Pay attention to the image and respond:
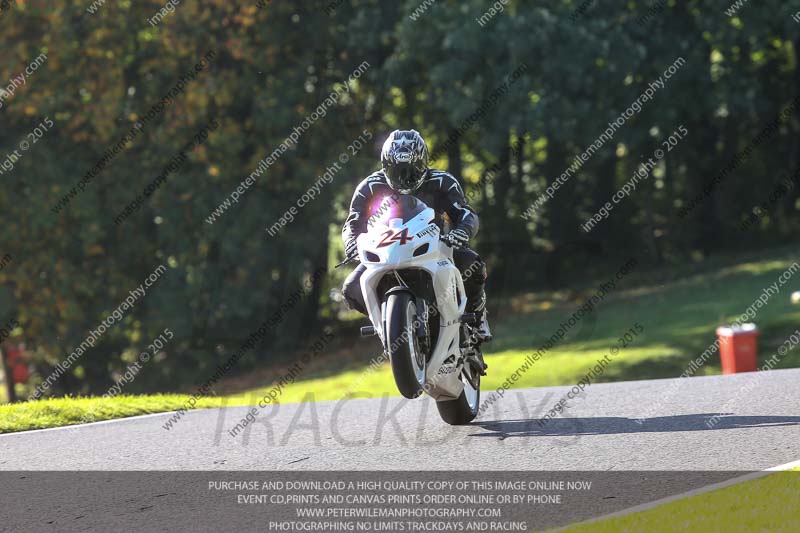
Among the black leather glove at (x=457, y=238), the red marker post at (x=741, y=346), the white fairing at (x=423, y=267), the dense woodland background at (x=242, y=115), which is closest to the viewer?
the white fairing at (x=423, y=267)

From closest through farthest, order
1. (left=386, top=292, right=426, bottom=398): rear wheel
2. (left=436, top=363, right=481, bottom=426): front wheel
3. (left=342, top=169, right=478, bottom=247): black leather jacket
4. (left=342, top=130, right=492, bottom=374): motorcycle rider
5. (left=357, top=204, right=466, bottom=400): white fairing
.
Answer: (left=386, top=292, right=426, bottom=398): rear wheel → (left=357, top=204, right=466, bottom=400): white fairing → (left=342, top=130, right=492, bottom=374): motorcycle rider → (left=342, top=169, right=478, bottom=247): black leather jacket → (left=436, top=363, right=481, bottom=426): front wheel

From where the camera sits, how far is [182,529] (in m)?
5.67

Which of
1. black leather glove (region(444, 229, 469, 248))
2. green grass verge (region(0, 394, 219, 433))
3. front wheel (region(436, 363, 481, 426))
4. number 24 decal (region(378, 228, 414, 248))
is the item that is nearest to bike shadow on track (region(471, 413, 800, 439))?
front wheel (region(436, 363, 481, 426))

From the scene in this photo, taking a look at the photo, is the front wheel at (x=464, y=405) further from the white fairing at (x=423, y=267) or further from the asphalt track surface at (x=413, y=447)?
the white fairing at (x=423, y=267)

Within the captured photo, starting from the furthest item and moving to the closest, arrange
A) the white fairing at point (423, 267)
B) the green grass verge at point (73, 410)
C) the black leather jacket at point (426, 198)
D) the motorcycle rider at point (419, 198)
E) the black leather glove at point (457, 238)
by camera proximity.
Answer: the green grass verge at point (73, 410) → the black leather jacket at point (426, 198) → the motorcycle rider at point (419, 198) → the black leather glove at point (457, 238) → the white fairing at point (423, 267)

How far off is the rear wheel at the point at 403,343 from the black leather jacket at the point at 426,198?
1.13m

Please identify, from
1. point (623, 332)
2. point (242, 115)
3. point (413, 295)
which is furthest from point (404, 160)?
point (242, 115)

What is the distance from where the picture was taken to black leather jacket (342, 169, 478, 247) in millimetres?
8055

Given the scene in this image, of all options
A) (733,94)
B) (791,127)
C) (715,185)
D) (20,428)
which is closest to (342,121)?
(733,94)

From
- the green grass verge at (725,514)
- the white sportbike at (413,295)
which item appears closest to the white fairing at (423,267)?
the white sportbike at (413,295)

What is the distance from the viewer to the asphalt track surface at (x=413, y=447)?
20.4ft

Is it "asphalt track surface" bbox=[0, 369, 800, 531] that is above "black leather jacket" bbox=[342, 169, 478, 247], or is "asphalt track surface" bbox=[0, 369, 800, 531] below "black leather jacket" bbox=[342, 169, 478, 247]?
below

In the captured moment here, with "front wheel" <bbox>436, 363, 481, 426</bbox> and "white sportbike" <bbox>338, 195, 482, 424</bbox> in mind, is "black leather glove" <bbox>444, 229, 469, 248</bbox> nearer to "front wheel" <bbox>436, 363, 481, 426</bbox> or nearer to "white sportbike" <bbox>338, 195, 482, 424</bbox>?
"white sportbike" <bbox>338, 195, 482, 424</bbox>

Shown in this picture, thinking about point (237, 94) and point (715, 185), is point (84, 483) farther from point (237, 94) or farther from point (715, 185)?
point (715, 185)
